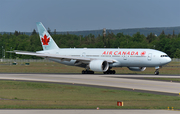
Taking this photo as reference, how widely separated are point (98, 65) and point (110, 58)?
148 inches

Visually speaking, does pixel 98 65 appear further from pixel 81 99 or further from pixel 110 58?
pixel 81 99

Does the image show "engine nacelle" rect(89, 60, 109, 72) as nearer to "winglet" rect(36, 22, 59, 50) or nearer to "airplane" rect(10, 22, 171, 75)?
"airplane" rect(10, 22, 171, 75)

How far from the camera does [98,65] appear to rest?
48031 millimetres

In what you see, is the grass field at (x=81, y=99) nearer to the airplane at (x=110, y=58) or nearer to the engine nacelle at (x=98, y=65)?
the engine nacelle at (x=98, y=65)

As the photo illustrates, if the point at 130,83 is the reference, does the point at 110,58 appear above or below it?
above

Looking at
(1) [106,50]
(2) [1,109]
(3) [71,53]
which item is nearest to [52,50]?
(3) [71,53]

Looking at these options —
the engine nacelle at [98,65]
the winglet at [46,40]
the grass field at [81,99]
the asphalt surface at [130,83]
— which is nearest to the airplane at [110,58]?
the engine nacelle at [98,65]

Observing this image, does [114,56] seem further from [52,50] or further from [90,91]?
[90,91]

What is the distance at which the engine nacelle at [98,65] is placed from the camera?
158ft

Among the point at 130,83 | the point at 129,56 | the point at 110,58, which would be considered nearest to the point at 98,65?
the point at 110,58

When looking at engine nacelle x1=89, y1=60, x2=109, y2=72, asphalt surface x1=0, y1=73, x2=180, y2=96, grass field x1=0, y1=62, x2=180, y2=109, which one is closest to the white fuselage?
engine nacelle x1=89, y1=60, x2=109, y2=72

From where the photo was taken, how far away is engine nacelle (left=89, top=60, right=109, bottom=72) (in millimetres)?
48031

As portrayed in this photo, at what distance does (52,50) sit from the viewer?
188 feet
